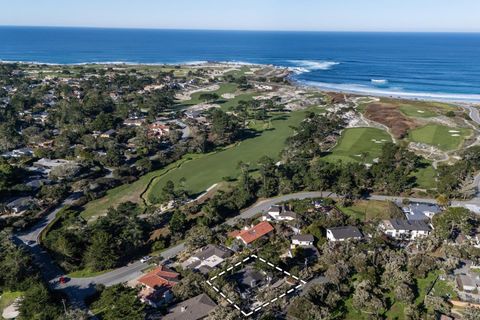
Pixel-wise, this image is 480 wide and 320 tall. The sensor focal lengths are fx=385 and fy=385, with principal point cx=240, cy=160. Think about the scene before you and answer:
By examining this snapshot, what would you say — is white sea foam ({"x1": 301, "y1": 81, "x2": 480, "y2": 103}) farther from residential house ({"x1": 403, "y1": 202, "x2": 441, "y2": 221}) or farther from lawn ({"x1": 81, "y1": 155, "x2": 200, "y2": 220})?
lawn ({"x1": 81, "y1": 155, "x2": 200, "y2": 220})

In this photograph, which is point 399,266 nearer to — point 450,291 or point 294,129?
point 450,291

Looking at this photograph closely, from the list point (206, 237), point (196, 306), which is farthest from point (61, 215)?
point (196, 306)

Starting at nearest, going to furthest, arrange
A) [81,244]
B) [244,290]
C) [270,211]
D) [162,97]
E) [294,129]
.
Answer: [244,290] → [81,244] → [270,211] → [294,129] → [162,97]

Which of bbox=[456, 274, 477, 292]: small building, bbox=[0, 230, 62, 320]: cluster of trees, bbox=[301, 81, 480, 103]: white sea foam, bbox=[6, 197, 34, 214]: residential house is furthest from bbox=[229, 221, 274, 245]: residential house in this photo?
bbox=[301, 81, 480, 103]: white sea foam

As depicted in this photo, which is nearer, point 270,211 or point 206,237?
point 206,237

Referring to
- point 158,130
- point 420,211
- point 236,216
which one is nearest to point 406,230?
point 420,211

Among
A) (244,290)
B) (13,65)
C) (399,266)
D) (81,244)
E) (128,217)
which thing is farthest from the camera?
(13,65)

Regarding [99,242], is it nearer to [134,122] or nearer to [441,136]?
[134,122]
